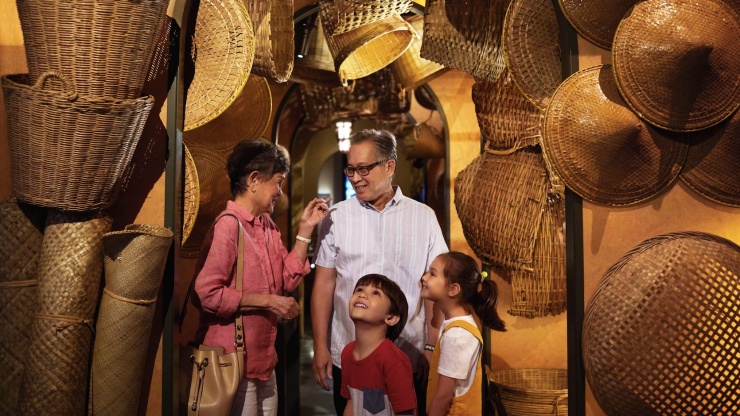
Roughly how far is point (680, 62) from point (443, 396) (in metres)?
1.35

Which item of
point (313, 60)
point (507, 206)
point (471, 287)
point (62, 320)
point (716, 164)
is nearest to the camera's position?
point (62, 320)

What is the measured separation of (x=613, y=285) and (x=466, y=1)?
65.5 inches

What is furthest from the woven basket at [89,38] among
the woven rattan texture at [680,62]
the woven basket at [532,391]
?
the woven basket at [532,391]

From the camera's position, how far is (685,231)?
2396 mm

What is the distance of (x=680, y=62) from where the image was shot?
225 cm

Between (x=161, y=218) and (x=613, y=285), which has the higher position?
(x=161, y=218)

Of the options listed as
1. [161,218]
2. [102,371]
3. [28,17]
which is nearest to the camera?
[28,17]

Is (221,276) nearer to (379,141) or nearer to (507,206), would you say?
(379,141)

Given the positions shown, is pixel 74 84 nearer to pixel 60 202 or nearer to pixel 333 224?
pixel 60 202

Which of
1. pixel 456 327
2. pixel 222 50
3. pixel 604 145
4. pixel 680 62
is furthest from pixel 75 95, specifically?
pixel 680 62

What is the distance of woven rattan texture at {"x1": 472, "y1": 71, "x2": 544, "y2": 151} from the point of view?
3.56 meters

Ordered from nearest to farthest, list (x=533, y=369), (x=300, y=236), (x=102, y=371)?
(x=102, y=371) → (x=300, y=236) → (x=533, y=369)

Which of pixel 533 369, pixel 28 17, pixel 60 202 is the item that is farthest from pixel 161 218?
pixel 533 369

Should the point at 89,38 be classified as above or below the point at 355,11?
below
